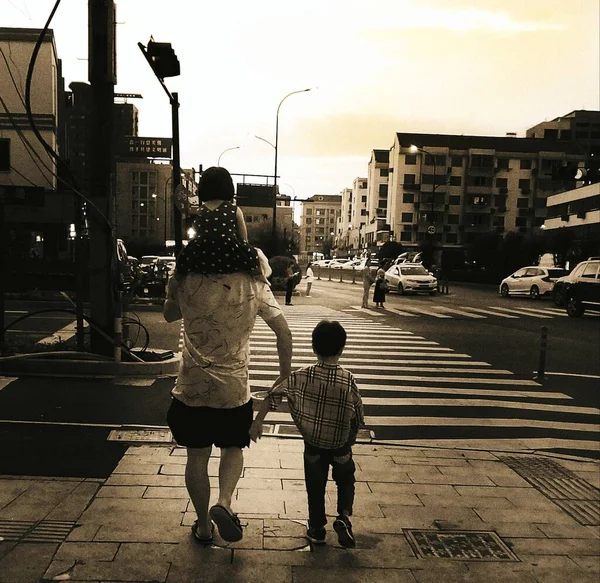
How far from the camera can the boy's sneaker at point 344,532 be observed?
343 centimetres

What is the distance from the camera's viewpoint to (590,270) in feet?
66.8

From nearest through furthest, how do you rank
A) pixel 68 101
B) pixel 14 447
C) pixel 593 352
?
pixel 14 447, pixel 593 352, pixel 68 101

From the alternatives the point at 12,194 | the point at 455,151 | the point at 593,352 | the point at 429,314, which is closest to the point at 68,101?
the point at 429,314

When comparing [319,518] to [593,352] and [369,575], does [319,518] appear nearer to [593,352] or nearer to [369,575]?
[369,575]

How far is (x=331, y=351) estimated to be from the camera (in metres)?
3.36

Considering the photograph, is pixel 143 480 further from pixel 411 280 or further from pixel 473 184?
pixel 473 184

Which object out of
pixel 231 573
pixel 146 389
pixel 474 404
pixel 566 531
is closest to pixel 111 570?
pixel 231 573

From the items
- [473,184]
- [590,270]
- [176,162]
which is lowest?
[590,270]

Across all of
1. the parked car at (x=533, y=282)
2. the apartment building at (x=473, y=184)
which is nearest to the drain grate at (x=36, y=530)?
the parked car at (x=533, y=282)

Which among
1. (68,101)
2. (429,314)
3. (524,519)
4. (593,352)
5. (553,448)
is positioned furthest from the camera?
(68,101)

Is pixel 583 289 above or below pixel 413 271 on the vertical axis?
above

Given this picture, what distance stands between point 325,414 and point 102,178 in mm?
7375

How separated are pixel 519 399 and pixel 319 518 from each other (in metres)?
5.81

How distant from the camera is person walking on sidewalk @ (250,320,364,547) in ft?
11.0
